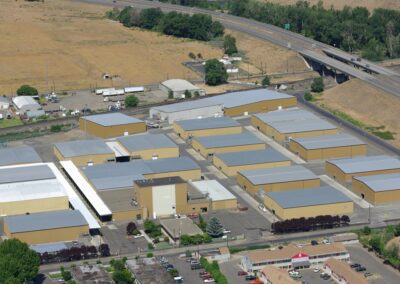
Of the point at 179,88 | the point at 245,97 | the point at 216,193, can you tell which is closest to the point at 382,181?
the point at 216,193

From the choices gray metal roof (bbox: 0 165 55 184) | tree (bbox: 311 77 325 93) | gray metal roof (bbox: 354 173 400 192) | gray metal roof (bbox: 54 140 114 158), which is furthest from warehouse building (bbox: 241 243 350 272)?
tree (bbox: 311 77 325 93)

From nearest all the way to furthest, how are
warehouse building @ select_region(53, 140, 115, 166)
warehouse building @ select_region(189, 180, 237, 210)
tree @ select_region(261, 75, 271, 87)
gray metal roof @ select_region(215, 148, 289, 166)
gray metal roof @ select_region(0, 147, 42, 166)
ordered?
warehouse building @ select_region(189, 180, 237, 210), gray metal roof @ select_region(215, 148, 289, 166), gray metal roof @ select_region(0, 147, 42, 166), warehouse building @ select_region(53, 140, 115, 166), tree @ select_region(261, 75, 271, 87)

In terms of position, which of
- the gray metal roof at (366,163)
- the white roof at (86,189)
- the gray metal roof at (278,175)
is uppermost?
the gray metal roof at (366,163)

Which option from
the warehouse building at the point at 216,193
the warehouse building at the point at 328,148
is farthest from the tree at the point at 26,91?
the warehouse building at the point at 216,193

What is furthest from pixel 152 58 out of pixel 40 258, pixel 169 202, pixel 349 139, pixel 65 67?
pixel 40 258

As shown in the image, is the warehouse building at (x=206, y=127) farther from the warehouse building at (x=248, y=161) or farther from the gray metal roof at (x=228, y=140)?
the warehouse building at (x=248, y=161)

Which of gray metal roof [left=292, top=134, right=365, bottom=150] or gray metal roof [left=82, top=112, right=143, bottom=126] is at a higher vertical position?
gray metal roof [left=292, top=134, right=365, bottom=150]

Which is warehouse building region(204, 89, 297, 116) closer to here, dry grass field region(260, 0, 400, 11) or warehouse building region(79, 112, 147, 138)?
warehouse building region(79, 112, 147, 138)
